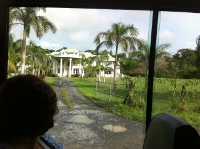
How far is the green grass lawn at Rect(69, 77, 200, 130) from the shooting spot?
2.18m

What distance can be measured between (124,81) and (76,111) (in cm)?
54

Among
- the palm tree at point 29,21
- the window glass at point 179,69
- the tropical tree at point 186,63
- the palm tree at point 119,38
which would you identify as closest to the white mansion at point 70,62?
the palm tree at point 119,38

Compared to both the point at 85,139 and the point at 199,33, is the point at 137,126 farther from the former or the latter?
the point at 199,33

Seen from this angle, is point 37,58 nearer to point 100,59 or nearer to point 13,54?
point 13,54

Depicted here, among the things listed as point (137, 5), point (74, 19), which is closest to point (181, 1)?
point (137, 5)

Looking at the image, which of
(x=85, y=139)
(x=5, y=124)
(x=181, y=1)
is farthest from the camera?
(x=85, y=139)

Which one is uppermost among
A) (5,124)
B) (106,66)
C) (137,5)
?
(137,5)

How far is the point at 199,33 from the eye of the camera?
219cm

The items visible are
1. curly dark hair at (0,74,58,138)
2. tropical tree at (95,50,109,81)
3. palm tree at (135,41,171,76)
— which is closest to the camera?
curly dark hair at (0,74,58,138)

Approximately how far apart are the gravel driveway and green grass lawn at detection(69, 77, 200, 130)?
0.07m

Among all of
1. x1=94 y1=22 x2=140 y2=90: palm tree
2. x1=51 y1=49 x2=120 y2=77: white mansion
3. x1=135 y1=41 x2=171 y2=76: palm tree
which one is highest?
x1=94 y1=22 x2=140 y2=90: palm tree

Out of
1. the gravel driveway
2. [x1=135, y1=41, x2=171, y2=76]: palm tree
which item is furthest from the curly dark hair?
[x1=135, y1=41, x2=171, y2=76]: palm tree

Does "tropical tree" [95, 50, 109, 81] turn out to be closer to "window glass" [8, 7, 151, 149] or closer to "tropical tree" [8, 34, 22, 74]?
"window glass" [8, 7, 151, 149]

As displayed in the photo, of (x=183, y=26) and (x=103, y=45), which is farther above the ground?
(x=183, y=26)
